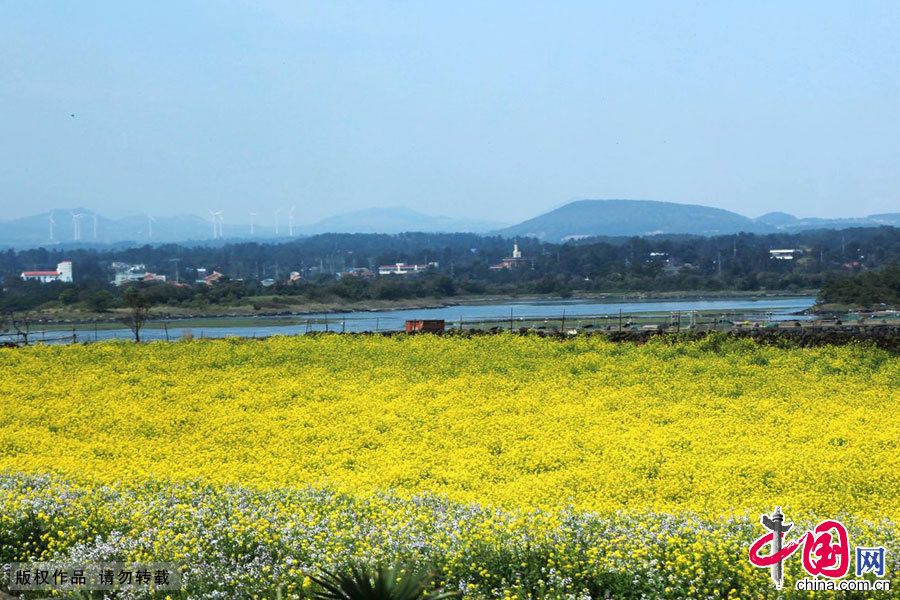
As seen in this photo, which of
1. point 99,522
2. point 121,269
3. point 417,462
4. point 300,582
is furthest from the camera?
point 121,269

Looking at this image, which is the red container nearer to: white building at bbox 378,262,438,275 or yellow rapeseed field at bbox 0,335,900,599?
yellow rapeseed field at bbox 0,335,900,599

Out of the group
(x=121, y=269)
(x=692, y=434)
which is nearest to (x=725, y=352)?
(x=692, y=434)

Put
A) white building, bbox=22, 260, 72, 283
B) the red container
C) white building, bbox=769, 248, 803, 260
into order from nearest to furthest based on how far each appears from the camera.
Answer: the red container
white building, bbox=22, 260, 72, 283
white building, bbox=769, 248, 803, 260

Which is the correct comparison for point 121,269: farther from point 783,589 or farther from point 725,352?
point 783,589

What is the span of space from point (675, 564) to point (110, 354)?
1806cm

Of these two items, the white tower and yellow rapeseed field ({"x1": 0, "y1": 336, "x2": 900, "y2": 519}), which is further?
the white tower

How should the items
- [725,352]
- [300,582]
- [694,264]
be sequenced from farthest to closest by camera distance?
[694,264] < [725,352] < [300,582]

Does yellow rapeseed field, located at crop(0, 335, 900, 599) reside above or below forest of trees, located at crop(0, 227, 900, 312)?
below

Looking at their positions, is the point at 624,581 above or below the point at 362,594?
below

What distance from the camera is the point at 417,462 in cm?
1314

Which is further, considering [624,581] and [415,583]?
[624,581]

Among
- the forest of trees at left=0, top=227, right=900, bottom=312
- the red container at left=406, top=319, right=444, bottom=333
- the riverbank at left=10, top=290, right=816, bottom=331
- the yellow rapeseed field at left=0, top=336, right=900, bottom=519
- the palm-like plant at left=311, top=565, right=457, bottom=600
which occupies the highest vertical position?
the forest of trees at left=0, top=227, right=900, bottom=312

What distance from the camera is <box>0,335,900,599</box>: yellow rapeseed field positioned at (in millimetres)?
8844

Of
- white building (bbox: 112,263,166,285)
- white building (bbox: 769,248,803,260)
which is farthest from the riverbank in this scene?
white building (bbox: 112,263,166,285)
